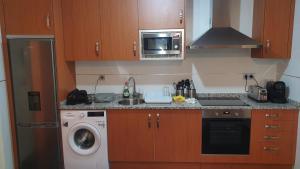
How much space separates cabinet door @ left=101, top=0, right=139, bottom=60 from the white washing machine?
71cm

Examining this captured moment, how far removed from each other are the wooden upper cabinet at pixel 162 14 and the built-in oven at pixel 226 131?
40.9 inches

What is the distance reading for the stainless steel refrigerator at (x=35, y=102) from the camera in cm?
245

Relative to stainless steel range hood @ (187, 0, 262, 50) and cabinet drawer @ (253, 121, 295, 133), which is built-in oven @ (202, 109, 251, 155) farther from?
stainless steel range hood @ (187, 0, 262, 50)

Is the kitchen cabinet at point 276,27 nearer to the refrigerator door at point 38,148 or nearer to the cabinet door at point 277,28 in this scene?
the cabinet door at point 277,28

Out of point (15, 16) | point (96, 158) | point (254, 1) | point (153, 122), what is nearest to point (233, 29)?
point (254, 1)

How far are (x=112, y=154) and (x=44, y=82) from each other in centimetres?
109

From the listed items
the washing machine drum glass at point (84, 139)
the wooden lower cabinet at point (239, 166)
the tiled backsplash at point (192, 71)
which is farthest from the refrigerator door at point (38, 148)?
the wooden lower cabinet at point (239, 166)

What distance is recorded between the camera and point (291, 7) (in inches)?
98.5

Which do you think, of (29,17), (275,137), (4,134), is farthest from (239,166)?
(29,17)

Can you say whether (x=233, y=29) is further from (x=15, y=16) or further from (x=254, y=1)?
(x=15, y=16)

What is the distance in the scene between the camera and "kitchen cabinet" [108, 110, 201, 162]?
253 cm

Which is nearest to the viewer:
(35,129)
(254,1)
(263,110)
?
(263,110)

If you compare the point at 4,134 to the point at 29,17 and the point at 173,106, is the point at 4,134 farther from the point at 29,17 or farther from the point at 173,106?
the point at 173,106

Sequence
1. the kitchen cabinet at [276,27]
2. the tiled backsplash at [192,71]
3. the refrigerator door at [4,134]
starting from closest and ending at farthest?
the refrigerator door at [4,134] < the kitchen cabinet at [276,27] < the tiled backsplash at [192,71]
